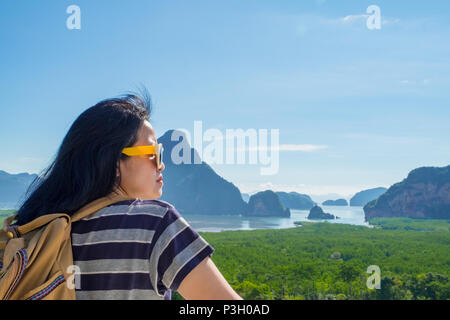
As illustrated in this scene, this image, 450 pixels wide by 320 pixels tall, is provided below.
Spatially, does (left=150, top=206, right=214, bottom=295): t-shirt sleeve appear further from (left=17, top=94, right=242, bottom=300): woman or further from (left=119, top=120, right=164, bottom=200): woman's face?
(left=119, top=120, right=164, bottom=200): woman's face

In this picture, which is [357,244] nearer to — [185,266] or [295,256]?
[295,256]

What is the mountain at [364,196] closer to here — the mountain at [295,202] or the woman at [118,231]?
the mountain at [295,202]

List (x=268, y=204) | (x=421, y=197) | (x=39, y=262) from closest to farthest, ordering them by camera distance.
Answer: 1. (x=39, y=262)
2. (x=421, y=197)
3. (x=268, y=204)

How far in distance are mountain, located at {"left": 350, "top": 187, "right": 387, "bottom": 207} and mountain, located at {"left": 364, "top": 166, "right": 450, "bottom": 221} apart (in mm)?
69430

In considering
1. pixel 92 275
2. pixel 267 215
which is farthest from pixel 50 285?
pixel 267 215

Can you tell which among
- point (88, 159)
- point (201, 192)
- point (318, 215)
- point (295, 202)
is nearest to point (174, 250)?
point (88, 159)

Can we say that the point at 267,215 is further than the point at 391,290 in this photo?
Yes

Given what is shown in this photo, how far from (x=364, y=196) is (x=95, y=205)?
148883 mm

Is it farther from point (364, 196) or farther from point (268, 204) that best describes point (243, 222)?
point (364, 196)

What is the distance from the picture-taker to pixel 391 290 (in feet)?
58.0

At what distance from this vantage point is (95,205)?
0.75 metres

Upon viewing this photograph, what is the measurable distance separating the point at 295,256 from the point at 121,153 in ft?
91.1

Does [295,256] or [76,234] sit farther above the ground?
[76,234]

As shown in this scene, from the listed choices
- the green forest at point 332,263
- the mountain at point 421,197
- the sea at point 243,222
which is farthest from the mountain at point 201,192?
the green forest at point 332,263
